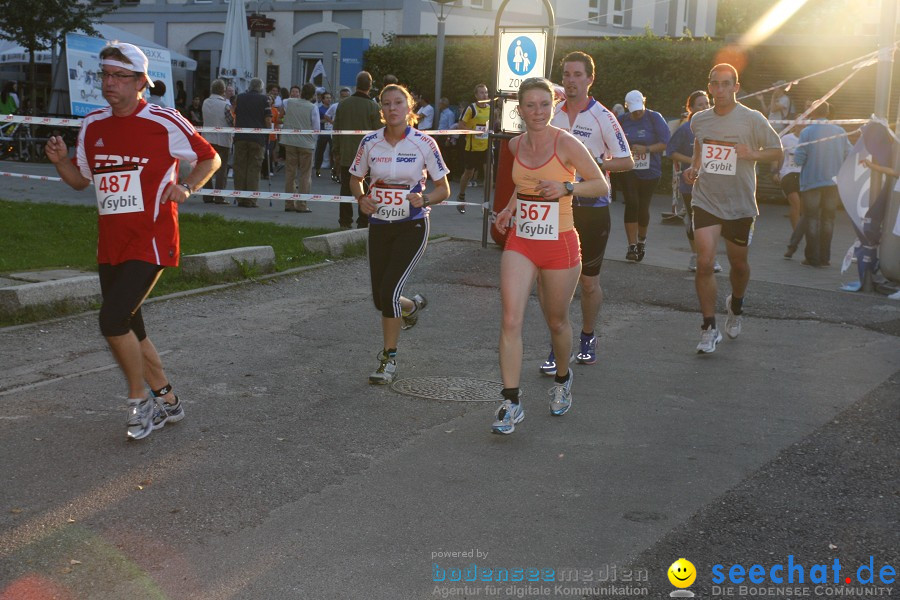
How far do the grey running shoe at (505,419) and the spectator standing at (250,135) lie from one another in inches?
477

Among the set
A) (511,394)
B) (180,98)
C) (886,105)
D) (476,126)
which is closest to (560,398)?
(511,394)

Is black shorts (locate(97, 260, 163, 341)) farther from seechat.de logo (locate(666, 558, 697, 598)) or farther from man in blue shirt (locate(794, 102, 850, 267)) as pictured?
man in blue shirt (locate(794, 102, 850, 267))

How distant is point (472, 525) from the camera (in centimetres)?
481

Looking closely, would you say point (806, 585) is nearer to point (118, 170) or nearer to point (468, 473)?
point (468, 473)

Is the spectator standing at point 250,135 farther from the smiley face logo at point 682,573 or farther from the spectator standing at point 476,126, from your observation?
the smiley face logo at point 682,573

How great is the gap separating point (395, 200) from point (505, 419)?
1.88 meters

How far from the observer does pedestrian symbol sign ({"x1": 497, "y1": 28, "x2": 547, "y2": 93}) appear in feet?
44.7

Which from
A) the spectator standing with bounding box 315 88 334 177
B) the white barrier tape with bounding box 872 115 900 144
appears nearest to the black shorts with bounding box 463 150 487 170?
the spectator standing with bounding box 315 88 334 177

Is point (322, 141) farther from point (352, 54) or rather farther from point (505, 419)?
point (505, 419)

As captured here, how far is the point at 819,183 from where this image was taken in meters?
14.0

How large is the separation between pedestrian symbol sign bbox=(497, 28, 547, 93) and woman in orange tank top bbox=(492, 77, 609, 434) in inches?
288

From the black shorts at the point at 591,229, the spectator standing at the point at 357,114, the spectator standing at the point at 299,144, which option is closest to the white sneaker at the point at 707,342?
the black shorts at the point at 591,229

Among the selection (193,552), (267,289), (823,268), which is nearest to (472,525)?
(193,552)

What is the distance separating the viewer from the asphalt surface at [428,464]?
171 inches
